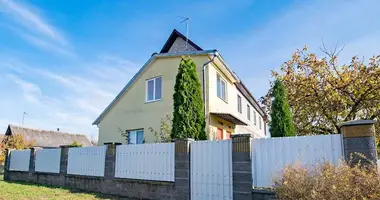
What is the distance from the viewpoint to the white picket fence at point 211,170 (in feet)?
25.4

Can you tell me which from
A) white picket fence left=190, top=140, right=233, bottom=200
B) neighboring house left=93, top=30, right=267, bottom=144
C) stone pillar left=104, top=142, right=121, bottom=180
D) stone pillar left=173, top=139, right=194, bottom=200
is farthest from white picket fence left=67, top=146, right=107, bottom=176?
white picket fence left=190, top=140, right=233, bottom=200

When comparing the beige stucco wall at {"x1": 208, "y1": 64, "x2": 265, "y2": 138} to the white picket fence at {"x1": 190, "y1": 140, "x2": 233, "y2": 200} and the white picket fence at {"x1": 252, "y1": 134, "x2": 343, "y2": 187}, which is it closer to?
the white picket fence at {"x1": 190, "y1": 140, "x2": 233, "y2": 200}

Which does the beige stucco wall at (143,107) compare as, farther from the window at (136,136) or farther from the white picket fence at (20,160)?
the white picket fence at (20,160)

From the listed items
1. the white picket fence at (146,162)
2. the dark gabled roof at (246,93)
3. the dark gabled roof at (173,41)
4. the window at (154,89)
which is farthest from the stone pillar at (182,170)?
the dark gabled roof at (246,93)

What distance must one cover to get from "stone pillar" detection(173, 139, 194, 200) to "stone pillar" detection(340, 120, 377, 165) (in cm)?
441

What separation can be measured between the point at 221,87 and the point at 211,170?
8984 millimetres

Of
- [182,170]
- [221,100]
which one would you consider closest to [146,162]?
[182,170]

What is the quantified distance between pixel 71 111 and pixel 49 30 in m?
18.9

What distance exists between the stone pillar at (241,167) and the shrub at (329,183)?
4.71 feet

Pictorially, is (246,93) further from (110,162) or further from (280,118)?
(110,162)

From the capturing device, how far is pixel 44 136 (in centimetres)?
4062

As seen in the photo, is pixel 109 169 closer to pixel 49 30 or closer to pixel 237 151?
pixel 237 151

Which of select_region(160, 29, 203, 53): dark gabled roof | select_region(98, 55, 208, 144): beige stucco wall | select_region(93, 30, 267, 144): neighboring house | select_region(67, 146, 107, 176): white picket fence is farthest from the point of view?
select_region(160, 29, 203, 53): dark gabled roof

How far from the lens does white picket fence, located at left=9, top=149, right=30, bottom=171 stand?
16266mm
